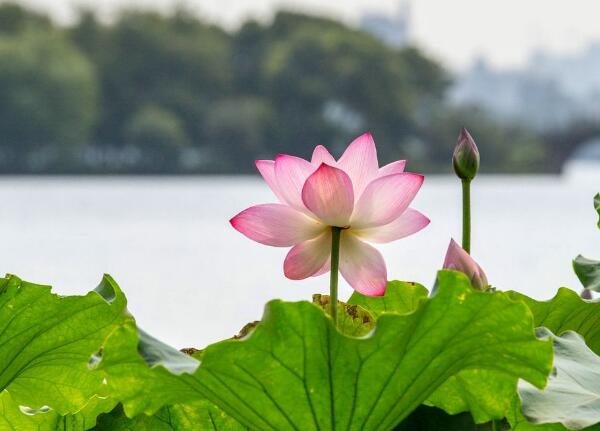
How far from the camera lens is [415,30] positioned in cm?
3575

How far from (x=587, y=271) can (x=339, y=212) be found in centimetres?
23

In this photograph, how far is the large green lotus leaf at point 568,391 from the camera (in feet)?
1.31

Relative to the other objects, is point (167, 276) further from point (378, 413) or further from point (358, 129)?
point (358, 129)

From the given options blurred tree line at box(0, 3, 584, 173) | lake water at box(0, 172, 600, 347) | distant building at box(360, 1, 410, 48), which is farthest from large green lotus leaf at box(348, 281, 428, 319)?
distant building at box(360, 1, 410, 48)

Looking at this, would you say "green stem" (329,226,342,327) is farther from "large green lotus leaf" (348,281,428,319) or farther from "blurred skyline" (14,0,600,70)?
"blurred skyline" (14,0,600,70)

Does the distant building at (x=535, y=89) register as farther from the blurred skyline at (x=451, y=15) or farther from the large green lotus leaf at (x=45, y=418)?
the large green lotus leaf at (x=45, y=418)

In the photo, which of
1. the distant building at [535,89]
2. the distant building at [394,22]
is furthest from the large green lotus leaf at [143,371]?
the distant building at [394,22]

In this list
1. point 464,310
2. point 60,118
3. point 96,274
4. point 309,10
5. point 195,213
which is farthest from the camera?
point 309,10

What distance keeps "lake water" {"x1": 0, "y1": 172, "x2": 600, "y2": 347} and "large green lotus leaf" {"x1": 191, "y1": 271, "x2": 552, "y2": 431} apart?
1.63 m

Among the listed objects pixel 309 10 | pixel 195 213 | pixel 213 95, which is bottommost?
pixel 195 213

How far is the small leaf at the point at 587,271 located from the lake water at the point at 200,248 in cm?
146

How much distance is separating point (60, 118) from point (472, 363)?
25385mm

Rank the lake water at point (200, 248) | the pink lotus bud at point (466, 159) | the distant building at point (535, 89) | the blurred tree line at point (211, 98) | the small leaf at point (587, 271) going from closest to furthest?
the pink lotus bud at point (466, 159) < the small leaf at point (587, 271) < the lake water at point (200, 248) < the blurred tree line at point (211, 98) < the distant building at point (535, 89)

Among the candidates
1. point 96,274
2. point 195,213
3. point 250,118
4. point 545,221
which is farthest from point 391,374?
point 250,118
